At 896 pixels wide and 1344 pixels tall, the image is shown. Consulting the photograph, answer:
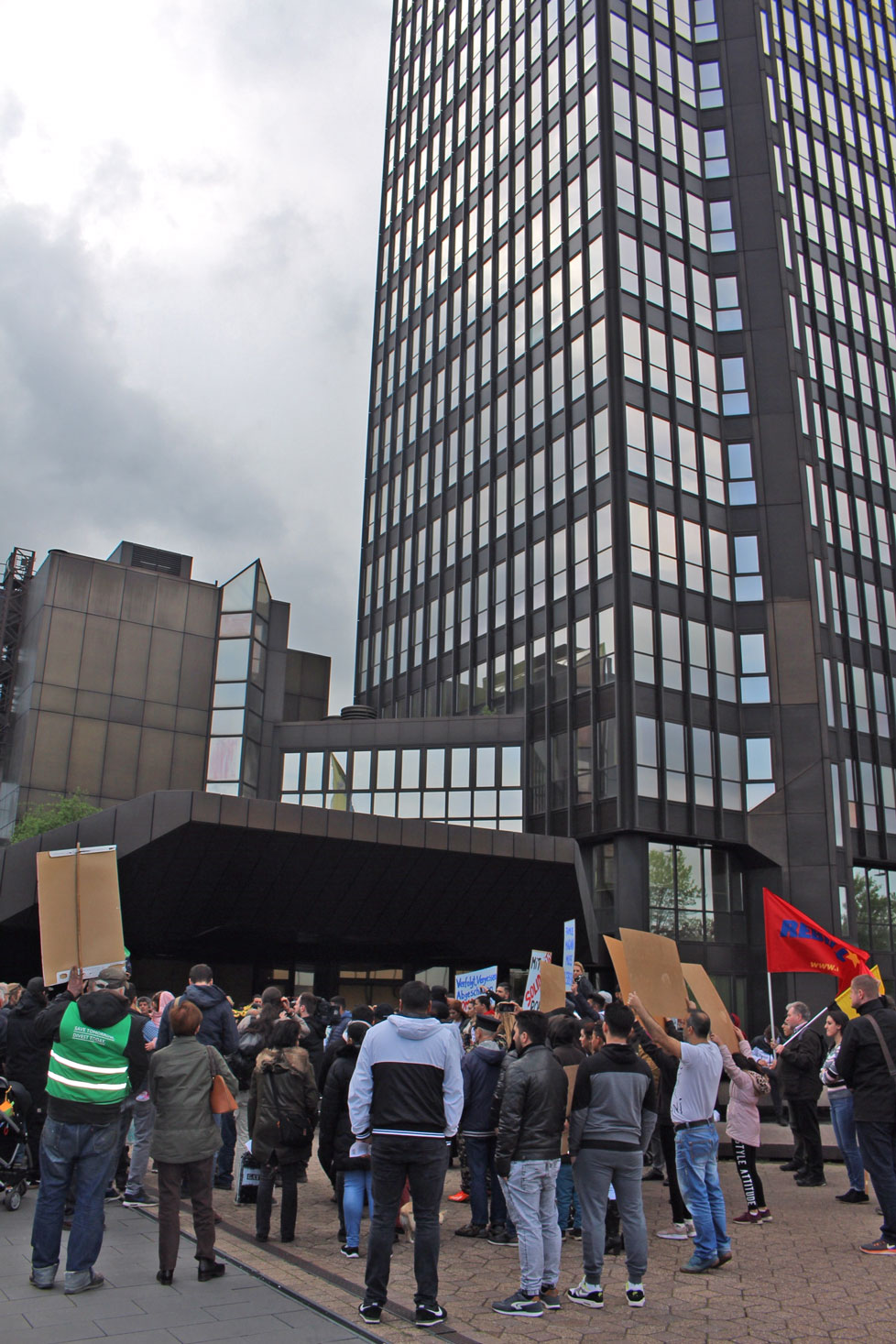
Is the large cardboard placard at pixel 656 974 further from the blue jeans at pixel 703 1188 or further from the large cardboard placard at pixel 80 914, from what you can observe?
the large cardboard placard at pixel 80 914

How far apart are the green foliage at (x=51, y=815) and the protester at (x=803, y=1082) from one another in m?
24.9

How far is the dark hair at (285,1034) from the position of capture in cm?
898

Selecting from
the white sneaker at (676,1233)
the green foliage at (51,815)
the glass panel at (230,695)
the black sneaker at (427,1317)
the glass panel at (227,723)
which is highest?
the glass panel at (230,695)

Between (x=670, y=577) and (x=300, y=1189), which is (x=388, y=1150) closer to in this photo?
(x=300, y=1189)

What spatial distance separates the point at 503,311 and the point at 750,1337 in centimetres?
5262

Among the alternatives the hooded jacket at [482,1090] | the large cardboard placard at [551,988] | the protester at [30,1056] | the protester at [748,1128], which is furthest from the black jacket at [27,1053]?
the protester at [748,1128]

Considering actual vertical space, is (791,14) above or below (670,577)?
above

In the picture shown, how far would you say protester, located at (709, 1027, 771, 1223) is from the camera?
9766mm

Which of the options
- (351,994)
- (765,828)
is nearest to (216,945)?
(351,994)

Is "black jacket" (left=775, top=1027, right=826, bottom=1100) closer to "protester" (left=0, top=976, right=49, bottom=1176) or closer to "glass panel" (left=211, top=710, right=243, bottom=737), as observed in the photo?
"protester" (left=0, top=976, right=49, bottom=1176)

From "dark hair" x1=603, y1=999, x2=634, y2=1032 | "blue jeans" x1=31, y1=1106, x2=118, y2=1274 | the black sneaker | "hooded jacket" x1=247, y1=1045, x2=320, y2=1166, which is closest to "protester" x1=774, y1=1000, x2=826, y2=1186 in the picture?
"dark hair" x1=603, y1=999, x2=634, y2=1032

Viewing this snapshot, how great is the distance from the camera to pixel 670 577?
1670 inches

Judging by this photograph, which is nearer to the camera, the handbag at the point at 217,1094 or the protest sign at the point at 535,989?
the handbag at the point at 217,1094

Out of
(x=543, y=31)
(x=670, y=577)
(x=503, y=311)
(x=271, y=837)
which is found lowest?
(x=271, y=837)
